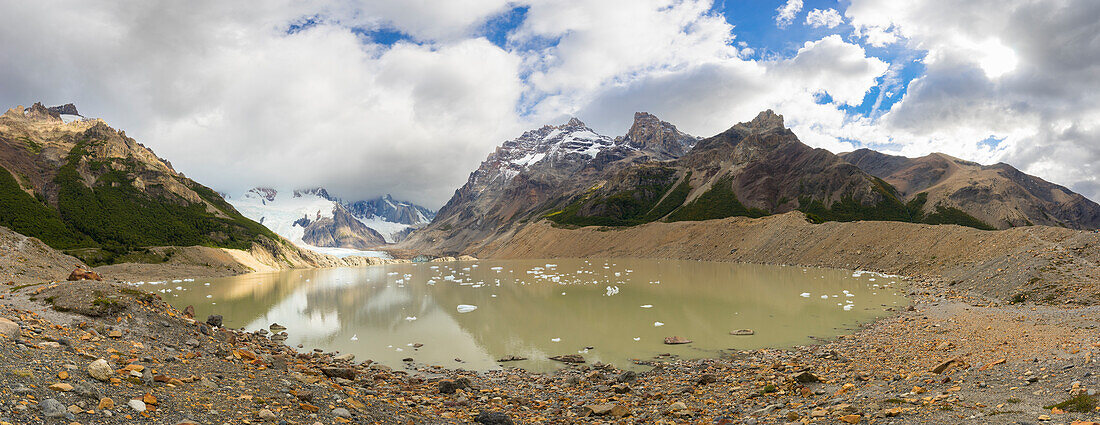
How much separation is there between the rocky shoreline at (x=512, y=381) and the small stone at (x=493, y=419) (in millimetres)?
35

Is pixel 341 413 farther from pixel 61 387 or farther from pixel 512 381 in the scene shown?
pixel 512 381

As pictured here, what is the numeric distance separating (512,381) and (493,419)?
588cm

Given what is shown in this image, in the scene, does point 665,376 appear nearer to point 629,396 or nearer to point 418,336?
point 629,396

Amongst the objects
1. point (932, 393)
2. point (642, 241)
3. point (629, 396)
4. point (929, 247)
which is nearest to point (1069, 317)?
point (932, 393)

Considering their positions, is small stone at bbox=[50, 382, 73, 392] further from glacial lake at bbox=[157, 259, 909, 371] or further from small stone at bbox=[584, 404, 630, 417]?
glacial lake at bbox=[157, 259, 909, 371]

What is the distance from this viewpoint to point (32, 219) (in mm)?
105375

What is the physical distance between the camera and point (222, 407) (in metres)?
9.60

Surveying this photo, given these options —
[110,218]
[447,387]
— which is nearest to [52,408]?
[447,387]

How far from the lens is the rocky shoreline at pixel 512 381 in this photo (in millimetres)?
8742

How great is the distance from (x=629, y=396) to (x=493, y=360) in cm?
910

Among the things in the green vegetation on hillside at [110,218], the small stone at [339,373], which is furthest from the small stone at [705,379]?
the green vegetation on hillside at [110,218]

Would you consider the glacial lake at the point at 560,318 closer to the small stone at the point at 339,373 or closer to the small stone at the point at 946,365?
the small stone at the point at 339,373

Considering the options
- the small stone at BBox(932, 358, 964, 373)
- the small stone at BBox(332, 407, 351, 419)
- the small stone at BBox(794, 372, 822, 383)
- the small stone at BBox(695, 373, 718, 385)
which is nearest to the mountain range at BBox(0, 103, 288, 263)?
the small stone at BBox(332, 407, 351, 419)

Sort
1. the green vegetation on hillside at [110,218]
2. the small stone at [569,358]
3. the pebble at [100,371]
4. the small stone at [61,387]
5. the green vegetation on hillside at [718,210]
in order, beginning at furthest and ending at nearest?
the green vegetation on hillside at [718,210], the green vegetation on hillside at [110,218], the small stone at [569,358], the pebble at [100,371], the small stone at [61,387]
